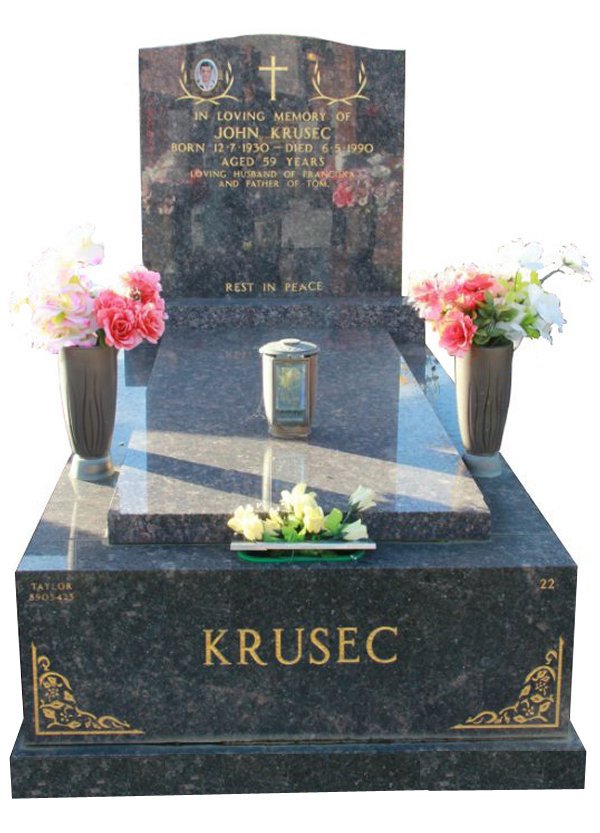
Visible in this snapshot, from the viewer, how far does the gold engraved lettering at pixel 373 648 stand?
203 inches

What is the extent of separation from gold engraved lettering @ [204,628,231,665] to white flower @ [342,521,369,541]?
556 millimetres

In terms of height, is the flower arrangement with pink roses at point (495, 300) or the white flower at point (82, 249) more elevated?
the white flower at point (82, 249)

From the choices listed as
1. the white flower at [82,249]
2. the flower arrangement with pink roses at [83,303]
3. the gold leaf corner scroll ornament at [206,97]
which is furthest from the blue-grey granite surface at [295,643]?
the gold leaf corner scroll ornament at [206,97]

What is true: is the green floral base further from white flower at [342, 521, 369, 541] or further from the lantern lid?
the lantern lid

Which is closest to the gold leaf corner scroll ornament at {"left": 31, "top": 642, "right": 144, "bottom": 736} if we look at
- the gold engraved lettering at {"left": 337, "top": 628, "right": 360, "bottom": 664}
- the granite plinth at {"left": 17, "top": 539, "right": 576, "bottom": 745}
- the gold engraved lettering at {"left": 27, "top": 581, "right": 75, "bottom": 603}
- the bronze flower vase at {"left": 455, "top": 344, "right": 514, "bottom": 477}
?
the granite plinth at {"left": 17, "top": 539, "right": 576, "bottom": 745}

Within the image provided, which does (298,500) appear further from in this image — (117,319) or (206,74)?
(206,74)

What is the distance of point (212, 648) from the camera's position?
16.9ft

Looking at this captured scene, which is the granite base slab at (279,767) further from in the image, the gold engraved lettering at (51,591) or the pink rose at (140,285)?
the pink rose at (140,285)

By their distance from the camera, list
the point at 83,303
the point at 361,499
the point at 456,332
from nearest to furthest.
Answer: the point at 361,499 < the point at 83,303 < the point at 456,332

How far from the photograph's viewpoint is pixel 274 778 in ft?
17.1

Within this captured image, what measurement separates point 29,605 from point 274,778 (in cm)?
109

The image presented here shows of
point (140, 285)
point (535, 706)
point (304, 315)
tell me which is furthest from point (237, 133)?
point (535, 706)

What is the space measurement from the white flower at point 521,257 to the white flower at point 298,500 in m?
1.46

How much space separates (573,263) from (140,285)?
1.80m
